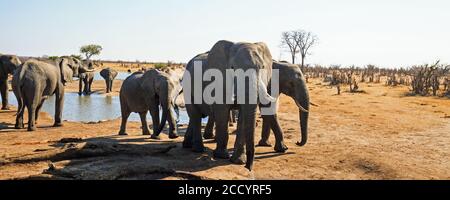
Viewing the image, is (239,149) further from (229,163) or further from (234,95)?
(234,95)

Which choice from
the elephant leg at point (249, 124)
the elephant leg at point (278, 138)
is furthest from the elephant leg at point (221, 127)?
the elephant leg at point (278, 138)

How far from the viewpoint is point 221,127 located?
7.27m

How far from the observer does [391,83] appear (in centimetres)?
3522

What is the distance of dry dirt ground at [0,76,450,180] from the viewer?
6.09 m

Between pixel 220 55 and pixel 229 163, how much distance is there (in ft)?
6.29

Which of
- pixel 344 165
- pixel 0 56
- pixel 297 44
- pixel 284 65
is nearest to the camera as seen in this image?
pixel 344 165

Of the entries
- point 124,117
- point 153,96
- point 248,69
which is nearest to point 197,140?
point 248,69

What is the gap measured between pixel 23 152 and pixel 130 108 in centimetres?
430

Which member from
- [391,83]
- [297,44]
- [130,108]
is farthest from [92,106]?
[297,44]

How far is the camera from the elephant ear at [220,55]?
294 inches

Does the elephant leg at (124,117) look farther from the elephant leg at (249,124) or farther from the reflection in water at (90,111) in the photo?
the elephant leg at (249,124)

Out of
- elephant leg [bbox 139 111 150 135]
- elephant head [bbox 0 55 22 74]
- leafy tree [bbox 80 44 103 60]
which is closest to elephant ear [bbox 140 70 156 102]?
elephant leg [bbox 139 111 150 135]

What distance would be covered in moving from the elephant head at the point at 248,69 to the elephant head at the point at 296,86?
1.74 m
